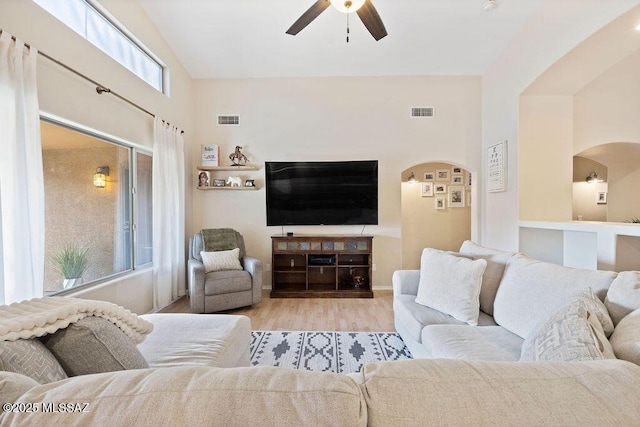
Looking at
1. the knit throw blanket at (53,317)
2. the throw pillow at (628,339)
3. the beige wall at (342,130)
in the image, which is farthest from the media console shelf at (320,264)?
the throw pillow at (628,339)

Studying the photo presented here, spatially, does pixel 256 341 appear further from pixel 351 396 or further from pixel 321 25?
pixel 321 25

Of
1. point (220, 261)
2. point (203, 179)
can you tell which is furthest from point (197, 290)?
point (203, 179)

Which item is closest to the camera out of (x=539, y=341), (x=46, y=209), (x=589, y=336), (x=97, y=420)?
(x=97, y=420)

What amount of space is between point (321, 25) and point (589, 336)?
3871 millimetres

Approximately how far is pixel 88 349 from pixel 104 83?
9.17 ft

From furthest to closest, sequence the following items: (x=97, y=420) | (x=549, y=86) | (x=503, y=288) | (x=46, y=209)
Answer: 1. (x=549, y=86)
2. (x=46, y=209)
3. (x=503, y=288)
4. (x=97, y=420)

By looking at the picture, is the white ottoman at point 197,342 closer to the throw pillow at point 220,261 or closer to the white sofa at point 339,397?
the white sofa at point 339,397

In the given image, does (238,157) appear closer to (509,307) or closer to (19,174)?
(19,174)

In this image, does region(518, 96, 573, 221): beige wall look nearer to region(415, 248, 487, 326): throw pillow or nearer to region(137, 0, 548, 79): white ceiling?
region(137, 0, 548, 79): white ceiling

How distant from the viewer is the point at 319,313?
339cm

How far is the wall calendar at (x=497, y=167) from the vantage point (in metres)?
3.62

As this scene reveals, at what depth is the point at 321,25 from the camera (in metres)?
3.38

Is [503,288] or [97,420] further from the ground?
[97,420]

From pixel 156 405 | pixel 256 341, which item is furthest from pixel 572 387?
pixel 256 341
